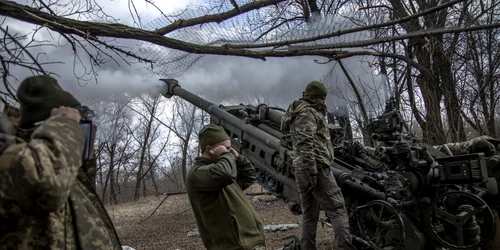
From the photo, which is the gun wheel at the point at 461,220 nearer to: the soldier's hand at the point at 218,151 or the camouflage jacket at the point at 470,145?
the camouflage jacket at the point at 470,145

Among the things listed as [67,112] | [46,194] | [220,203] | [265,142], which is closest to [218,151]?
[220,203]

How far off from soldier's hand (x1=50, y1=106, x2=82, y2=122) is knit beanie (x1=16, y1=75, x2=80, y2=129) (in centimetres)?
4

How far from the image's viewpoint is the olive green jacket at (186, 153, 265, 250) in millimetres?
2631

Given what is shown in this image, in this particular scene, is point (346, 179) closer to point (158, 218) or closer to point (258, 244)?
point (258, 244)

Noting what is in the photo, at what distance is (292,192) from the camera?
6285mm

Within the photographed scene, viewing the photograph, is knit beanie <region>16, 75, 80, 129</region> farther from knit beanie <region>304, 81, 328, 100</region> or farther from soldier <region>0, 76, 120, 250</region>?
knit beanie <region>304, 81, 328, 100</region>

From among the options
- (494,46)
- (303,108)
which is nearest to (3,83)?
(303,108)

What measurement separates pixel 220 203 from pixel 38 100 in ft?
4.60

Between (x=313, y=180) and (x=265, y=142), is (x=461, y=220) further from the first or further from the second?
(x=265, y=142)

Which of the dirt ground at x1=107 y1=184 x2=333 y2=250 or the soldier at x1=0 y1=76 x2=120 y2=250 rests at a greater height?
the soldier at x1=0 y1=76 x2=120 y2=250

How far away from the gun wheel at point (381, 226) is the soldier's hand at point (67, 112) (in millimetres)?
3531

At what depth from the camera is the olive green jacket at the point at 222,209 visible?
2.63 metres

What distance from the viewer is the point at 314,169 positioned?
14.4ft

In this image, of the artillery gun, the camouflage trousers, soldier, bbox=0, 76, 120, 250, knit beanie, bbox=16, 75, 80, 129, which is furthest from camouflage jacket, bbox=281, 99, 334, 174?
knit beanie, bbox=16, 75, 80, 129
